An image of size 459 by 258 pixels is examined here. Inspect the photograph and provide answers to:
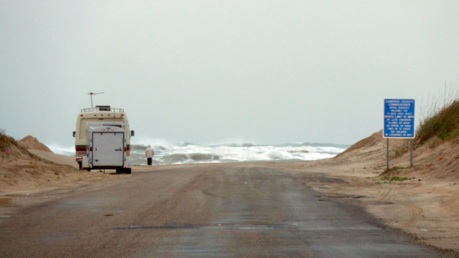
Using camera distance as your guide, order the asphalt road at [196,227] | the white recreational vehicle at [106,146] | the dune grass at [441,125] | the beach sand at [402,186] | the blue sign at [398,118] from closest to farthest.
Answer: the asphalt road at [196,227] → the beach sand at [402,186] → the blue sign at [398,118] → the dune grass at [441,125] → the white recreational vehicle at [106,146]

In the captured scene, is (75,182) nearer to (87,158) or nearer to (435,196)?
(87,158)

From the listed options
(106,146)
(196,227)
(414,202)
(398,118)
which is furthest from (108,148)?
(196,227)

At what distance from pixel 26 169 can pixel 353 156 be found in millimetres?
29177

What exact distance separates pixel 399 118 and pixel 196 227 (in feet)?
71.1

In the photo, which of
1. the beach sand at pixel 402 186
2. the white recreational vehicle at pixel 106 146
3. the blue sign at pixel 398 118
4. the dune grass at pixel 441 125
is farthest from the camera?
the white recreational vehicle at pixel 106 146

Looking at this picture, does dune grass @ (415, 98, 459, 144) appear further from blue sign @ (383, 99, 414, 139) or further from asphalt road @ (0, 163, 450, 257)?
asphalt road @ (0, 163, 450, 257)

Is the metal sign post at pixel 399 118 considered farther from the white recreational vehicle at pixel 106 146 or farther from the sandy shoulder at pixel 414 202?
the white recreational vehicle at pixel 106 146

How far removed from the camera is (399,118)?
3588 centimetres

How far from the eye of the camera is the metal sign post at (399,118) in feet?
117

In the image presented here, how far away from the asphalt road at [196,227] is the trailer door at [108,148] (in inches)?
744

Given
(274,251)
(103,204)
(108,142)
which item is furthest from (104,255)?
(108,142)

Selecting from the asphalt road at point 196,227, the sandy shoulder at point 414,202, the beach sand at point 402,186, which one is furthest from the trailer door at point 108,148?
the asphalt road at point 196,227

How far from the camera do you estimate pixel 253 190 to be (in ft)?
85.0

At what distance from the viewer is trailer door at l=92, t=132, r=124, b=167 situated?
1731 inches
